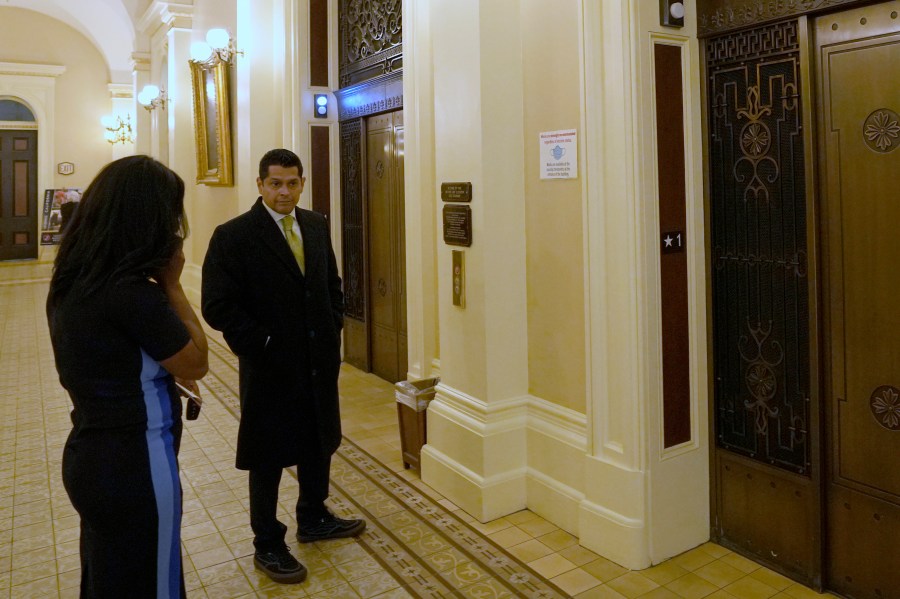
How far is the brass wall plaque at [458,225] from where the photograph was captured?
3465mm

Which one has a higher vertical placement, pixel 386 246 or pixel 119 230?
pixel 386 246

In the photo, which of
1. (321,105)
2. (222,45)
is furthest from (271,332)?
(222,45)

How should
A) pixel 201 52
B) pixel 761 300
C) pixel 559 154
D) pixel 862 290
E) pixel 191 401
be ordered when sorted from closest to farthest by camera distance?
pixel 191 401
pixel 862 290
pixel 761 300
pixel 559 154
pixel 201 52

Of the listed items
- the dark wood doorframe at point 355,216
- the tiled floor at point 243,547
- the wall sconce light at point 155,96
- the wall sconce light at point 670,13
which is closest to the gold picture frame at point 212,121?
the dark wood doorframe at point 355,216

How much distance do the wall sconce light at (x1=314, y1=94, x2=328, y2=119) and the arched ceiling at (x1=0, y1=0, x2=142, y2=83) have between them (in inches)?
340

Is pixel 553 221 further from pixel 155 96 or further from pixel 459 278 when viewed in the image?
pixel 155 96

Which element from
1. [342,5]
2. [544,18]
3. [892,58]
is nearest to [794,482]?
[892,58]

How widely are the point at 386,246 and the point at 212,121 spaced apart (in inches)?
154

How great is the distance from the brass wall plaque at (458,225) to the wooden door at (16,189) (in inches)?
591

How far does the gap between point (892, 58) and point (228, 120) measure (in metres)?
6.84

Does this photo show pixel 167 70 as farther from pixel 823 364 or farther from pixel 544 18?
pixel 823 364

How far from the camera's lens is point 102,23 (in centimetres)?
1449

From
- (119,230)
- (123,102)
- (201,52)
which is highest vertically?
(123,102)

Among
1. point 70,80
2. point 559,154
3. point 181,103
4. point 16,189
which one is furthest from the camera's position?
point 70,80
